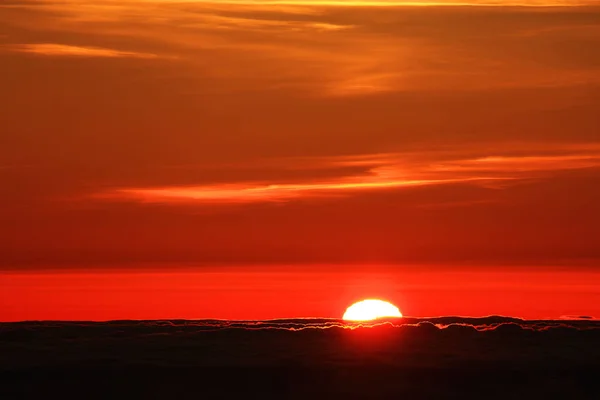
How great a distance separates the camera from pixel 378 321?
3027 inches

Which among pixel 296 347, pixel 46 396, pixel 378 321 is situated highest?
pixel 378 321

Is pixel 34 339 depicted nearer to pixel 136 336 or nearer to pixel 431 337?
pixel 136 336

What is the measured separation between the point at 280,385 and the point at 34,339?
16.8 meters

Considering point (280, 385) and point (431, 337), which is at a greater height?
point (431, 337)

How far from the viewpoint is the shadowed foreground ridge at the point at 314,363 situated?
57781mm

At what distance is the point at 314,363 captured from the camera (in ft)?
198

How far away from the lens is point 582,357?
2422 inches

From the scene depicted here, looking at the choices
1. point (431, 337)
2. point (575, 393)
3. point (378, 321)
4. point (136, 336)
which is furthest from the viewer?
point (378, 321)

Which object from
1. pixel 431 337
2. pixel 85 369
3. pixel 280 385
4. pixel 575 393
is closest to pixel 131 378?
pixel 85 369

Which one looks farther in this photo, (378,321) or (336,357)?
(378,321)

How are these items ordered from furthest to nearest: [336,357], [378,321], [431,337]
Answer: [378,321] < [431,337] < [336,357]

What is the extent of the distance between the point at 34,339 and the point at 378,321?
2042 cm

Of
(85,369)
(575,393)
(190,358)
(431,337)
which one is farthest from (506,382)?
(85,369)

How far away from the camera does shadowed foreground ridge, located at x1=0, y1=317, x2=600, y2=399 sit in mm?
57781
